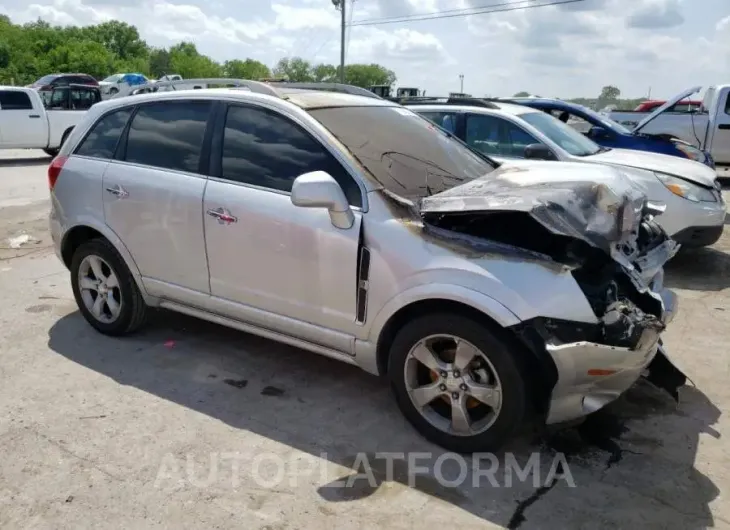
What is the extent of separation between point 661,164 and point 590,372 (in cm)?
493

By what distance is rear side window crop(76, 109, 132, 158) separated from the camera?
15.0 ft

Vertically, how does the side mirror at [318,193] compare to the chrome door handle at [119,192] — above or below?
above

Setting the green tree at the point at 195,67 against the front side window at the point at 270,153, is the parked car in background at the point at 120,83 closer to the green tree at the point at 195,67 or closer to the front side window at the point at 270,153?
the front side window at the point at 270,153

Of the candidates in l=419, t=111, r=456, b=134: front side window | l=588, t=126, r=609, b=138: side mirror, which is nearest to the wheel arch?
l=419, t=111, r=456, b=134: front side window

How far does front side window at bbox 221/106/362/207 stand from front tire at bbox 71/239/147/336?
4.06 feet

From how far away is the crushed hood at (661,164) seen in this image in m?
6.80

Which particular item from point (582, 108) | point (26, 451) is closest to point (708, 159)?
point (582, 108)

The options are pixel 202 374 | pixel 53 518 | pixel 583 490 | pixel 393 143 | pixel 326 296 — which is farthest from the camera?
pixel 202 374

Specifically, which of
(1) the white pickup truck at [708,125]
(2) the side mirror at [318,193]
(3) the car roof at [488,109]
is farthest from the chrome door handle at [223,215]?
(1) the white pickup truck at [708,125]

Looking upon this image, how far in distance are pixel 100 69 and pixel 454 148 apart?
6608 centimetres

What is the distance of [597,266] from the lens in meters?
3.21

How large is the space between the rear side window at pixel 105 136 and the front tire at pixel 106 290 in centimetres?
64

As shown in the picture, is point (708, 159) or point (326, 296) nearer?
point (326, 296)

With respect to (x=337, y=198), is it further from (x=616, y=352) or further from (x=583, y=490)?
(x=583, y=490)
